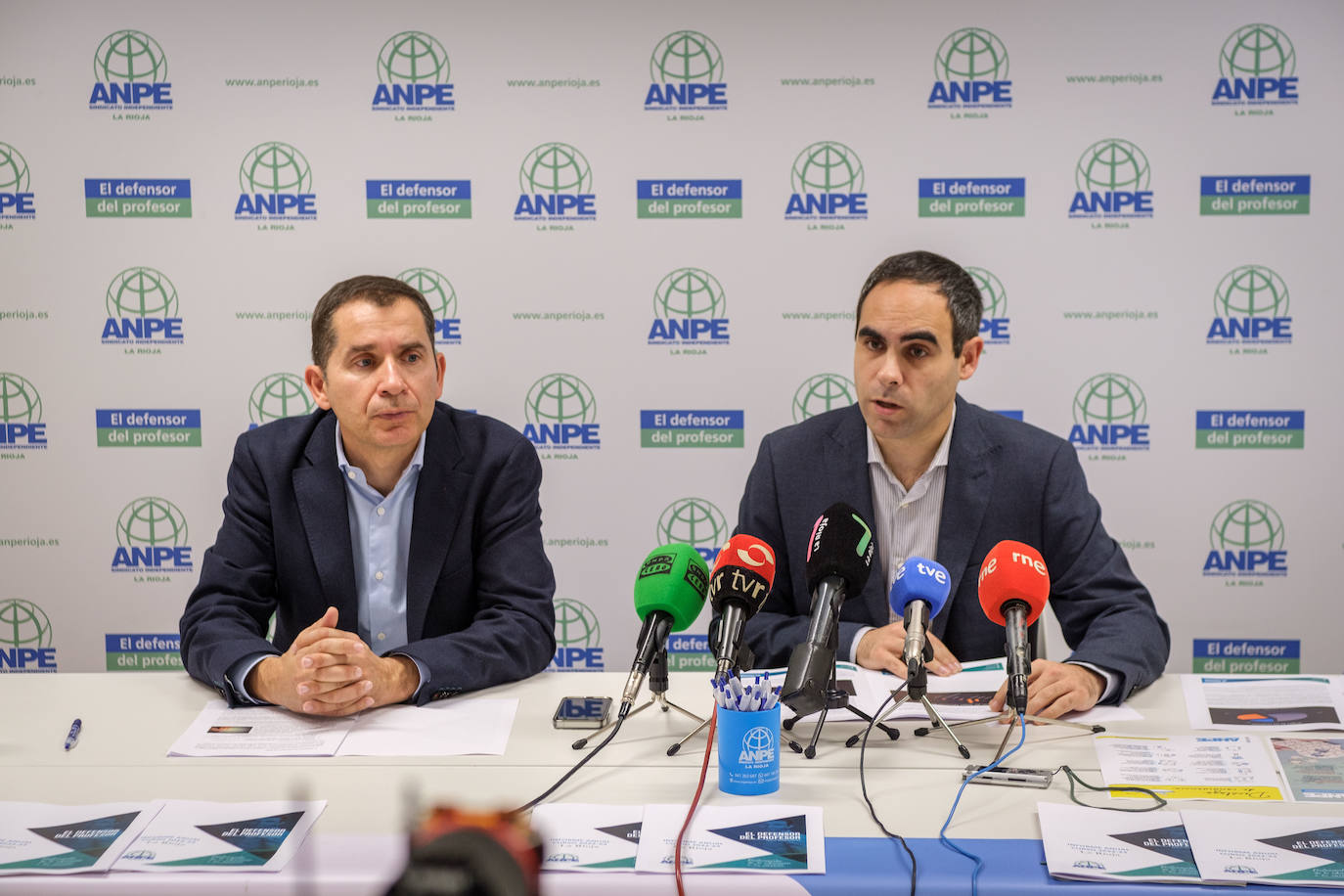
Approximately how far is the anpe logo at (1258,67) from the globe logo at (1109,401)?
1.07 m

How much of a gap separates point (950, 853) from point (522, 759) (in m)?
0.73

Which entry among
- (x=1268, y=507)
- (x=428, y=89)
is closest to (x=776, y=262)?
(x=428, y=89)

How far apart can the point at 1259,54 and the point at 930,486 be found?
242 cm

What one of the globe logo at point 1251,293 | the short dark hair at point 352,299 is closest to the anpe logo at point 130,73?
the short dark hair at point 352,299

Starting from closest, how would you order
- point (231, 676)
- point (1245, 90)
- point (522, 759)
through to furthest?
point (522, 759) < point (231, 676) < point (1245, 90)

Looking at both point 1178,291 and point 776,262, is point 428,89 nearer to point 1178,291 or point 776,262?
point 776,262

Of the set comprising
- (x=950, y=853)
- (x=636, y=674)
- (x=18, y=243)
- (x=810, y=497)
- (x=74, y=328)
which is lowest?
(x=950, y=853)

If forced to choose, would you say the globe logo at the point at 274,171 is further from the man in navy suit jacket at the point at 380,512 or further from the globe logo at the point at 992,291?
the globe logo at the point at 992,291

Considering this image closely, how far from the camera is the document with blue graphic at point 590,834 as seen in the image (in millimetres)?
1466

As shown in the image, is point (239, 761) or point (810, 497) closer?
point (239, 761)

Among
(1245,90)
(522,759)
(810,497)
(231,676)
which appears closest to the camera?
(522,759)

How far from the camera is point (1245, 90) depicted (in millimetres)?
3859

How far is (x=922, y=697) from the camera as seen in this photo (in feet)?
6.02

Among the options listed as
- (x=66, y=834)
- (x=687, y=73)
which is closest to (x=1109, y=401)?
(x=687, y=73)
